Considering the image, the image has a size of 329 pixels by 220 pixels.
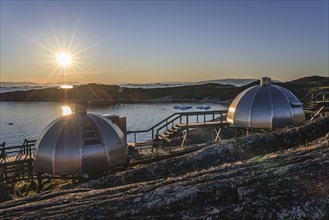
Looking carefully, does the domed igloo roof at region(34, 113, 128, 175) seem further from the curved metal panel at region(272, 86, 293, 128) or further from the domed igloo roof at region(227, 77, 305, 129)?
the curved metal panel at region(272, 86, 293, 128)

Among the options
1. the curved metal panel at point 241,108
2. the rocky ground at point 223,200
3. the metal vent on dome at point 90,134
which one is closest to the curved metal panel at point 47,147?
the metal vent on dome at point 90,134

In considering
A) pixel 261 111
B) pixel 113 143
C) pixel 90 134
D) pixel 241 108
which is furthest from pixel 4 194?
pixel 261 111

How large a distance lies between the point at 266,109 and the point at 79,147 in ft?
48.6

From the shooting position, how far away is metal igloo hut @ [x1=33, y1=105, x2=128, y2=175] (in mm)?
14141

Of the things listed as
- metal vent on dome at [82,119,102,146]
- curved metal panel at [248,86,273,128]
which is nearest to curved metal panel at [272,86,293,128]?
curved metal panel at [248,86,273,128]

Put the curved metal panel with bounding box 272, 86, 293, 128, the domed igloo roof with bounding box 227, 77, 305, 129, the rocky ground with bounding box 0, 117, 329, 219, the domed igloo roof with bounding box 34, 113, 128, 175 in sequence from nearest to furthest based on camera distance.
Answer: the rocky ground with bounding box 0, 117, 329, 219 < the domed igloo roof with bounding box 34, 113, 128, 175 < the curved metal panel with bounding box 272, 86, 293, 128 < the domed igloo roof with bounding box 227, 77, 305, 129

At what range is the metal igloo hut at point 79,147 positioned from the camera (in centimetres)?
1414

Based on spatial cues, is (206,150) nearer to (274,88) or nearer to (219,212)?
(219,212)

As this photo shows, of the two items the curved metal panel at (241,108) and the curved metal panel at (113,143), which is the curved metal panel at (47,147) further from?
the curved metal panel at (241,108)

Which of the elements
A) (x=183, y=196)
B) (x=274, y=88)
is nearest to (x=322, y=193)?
(x=183, y=196)

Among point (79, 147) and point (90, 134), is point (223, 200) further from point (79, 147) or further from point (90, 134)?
point (90, 134)

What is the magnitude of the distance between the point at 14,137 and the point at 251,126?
56442 mm

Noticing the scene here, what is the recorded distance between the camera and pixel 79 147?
14156 millimetres

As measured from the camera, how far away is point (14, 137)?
210 feet
